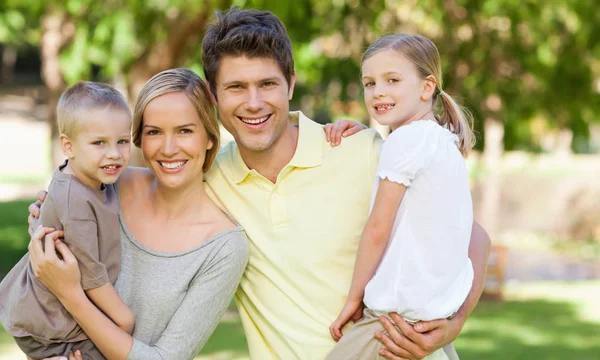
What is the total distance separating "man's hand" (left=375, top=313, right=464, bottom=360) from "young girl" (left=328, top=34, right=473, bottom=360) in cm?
3

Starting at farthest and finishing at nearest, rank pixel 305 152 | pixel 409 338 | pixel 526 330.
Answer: pixel 526 330 → pixel 305 152 → pixel 409 338

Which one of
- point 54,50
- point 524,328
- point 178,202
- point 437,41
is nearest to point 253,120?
point 178,202

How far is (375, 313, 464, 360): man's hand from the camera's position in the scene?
3.04 m

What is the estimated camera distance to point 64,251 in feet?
9.75

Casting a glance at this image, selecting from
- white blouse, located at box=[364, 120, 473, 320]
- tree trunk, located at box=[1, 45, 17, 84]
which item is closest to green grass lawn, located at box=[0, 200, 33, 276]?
white blouse, located at box=[364, 120, 473, 320]

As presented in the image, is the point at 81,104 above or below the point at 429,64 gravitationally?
below

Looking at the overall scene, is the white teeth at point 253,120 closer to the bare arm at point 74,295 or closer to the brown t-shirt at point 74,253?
the brown t-shirt at point 74,253

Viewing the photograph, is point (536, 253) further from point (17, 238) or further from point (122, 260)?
point (122, 260)

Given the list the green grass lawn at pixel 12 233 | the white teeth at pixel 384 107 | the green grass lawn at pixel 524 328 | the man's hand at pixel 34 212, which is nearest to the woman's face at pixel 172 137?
the man's hand at pixel 34 212

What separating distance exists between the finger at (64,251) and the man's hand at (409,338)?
1.09 metres

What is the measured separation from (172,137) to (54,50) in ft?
24.7

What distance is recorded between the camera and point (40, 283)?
3066 millimetres

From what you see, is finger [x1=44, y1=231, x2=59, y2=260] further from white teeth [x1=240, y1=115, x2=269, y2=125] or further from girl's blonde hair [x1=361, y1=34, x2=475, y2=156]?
girl's blonde hair [x1=361, y1=34, x2=475, y2=156]

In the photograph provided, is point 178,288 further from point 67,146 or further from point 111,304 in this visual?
point 67,146
